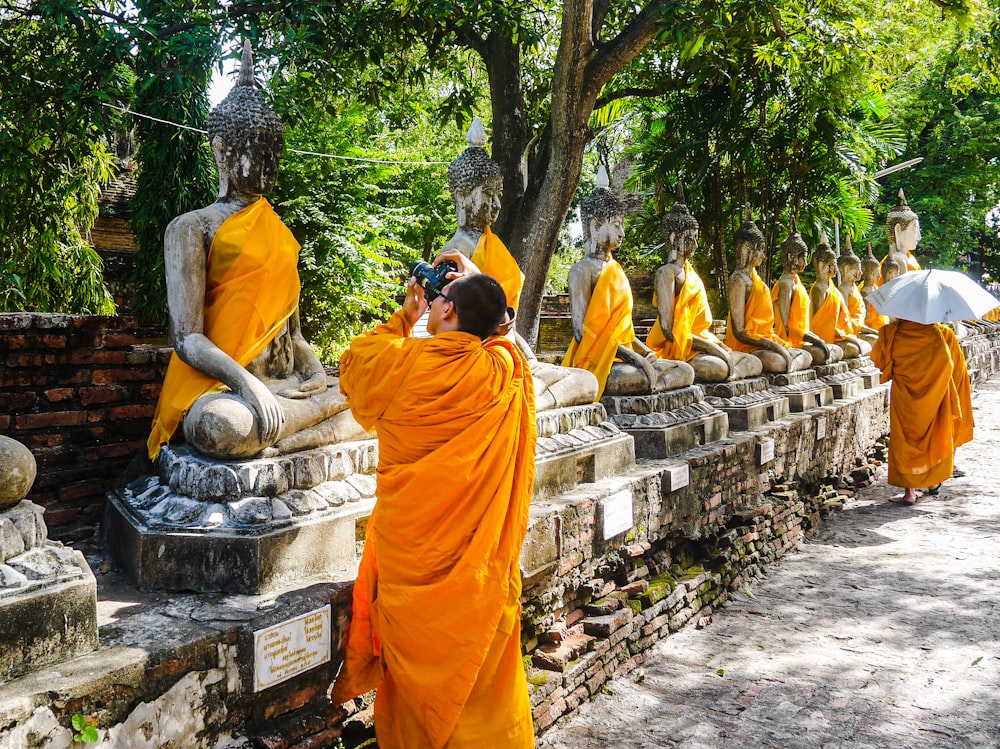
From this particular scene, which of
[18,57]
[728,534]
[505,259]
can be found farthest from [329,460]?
[18,57]

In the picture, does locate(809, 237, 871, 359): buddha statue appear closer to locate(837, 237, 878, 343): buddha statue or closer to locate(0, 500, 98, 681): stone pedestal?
locate(837, 237, 878, 343): buddha statue

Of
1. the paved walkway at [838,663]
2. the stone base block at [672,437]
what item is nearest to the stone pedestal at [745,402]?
the stone base block at [672,437]

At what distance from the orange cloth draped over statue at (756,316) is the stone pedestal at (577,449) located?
3.20 metres

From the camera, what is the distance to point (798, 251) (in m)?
8.95

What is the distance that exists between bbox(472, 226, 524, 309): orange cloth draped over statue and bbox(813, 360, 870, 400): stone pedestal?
5.60 metres

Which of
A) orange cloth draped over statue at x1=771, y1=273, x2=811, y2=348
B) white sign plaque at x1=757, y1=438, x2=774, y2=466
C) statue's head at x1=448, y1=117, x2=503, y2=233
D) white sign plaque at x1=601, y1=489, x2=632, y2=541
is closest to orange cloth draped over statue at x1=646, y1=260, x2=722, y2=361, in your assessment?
white sign plaque at x1=757, y1=438, x2=774, y2=466

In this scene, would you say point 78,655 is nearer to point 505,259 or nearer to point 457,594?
point 457,594

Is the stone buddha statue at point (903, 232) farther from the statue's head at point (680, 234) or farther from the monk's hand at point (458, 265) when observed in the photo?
the monk's hand at point (458, 265)

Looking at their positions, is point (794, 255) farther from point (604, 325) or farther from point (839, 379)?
point (604, 325)

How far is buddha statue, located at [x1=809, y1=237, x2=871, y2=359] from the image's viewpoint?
380 inches

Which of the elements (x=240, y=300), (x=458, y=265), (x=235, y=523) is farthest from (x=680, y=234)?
(x=235, y=523)

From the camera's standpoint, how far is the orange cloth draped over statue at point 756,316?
7367 millimetres

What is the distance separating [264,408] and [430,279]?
0.72 meters

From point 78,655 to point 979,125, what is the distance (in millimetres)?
20375
